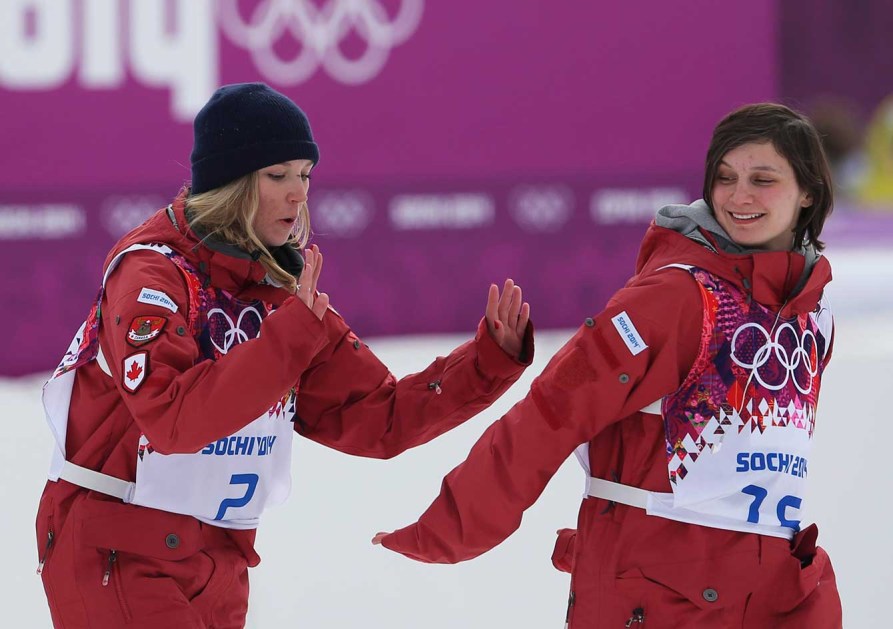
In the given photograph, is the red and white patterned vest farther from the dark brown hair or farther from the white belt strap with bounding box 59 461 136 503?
the dark brown hair

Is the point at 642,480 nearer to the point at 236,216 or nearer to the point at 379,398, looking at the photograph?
the point at 379,398

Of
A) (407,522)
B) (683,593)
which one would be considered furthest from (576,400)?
(407,522)

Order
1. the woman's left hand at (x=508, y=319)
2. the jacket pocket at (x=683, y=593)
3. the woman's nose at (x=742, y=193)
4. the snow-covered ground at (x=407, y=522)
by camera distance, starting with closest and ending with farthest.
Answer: the jacket pocket at (x=683, y=593), the woman's nose at (x=742, y=193), the woman's left hand at (x=508, y=319), the snow-covered ground at (x=407, y=522)

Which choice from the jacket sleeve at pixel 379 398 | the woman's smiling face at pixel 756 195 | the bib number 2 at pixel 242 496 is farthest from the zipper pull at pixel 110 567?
the woman's smiling face at pixel 756 195

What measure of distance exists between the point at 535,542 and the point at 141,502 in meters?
1.59

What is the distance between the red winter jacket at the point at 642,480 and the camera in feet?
6.82

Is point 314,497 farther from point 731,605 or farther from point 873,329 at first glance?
point 873,329

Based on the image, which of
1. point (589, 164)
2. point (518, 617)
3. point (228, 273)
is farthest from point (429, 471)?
point (589, 164)

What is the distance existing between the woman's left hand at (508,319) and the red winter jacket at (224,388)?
0.07 ft

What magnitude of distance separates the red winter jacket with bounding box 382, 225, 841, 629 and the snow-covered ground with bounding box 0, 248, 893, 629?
46.7 inches

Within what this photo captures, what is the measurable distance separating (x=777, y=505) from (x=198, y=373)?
907mm

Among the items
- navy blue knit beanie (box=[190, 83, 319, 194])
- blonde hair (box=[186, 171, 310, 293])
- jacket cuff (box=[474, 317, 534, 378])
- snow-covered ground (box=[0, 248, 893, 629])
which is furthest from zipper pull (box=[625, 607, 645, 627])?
snow-covered ground (box=[0, 248, 893, 629])

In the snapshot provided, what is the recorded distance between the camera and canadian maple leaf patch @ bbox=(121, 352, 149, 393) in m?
2.12

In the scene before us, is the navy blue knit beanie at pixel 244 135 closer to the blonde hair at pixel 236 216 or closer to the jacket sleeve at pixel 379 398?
the blonde hair at pixel 236 216
